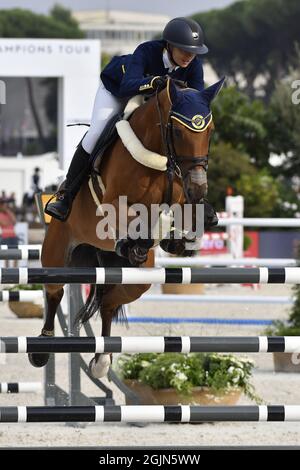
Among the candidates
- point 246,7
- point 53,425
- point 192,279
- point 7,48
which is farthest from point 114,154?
point 246,7

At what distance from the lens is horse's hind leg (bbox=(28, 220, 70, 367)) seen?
5789mm

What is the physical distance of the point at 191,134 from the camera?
459cm

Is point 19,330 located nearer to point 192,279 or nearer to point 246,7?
point 192,279

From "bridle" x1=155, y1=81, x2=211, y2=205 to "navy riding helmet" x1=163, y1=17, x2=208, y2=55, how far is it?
0.82 ft

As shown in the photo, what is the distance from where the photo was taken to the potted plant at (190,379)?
21.0ft

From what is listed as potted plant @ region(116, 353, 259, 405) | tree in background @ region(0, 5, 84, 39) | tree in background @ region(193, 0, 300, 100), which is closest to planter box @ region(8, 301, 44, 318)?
potted plant @ region(116, 353, 259, 405)

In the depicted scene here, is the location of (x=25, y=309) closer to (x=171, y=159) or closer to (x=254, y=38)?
(x=171, y=159)

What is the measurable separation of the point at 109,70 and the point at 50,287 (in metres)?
1.31

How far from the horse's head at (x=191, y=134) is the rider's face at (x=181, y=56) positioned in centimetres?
40

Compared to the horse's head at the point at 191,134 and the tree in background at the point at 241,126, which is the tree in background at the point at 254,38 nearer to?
the tree in background at the point at 241,126

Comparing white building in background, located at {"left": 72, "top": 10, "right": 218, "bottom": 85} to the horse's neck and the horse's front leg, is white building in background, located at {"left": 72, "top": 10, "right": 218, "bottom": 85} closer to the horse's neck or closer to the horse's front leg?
the horse's neck

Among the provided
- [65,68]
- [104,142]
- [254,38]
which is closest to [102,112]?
[104,142]

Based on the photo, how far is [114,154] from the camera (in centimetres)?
534

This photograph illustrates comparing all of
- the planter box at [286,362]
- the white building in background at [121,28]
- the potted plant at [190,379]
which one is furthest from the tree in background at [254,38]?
the potted plant at [190,379]
